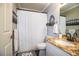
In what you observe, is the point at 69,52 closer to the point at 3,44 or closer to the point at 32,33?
the point at 32,33

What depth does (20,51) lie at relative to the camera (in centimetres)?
138

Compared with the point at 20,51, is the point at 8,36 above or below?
above

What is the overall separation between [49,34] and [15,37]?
43cm

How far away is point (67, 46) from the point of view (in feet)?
4.38

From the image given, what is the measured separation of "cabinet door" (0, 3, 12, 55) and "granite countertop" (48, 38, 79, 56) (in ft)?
1.70

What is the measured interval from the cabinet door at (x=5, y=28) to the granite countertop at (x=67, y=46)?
0.52m

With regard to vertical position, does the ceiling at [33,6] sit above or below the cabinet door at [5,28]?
above

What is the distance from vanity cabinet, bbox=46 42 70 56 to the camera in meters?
1.34

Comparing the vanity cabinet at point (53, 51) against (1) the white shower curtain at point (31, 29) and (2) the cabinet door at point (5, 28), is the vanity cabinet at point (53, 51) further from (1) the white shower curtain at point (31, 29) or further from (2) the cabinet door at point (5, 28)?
(2) the cabinet door at point (5, 28)

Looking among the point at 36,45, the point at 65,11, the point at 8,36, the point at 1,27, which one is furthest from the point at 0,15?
the point at 65,11

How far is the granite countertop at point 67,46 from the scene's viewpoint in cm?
129

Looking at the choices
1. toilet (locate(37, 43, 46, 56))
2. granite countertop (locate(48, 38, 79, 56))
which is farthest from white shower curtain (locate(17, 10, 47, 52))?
granite countertop (locate(48, 38, 79, 56))

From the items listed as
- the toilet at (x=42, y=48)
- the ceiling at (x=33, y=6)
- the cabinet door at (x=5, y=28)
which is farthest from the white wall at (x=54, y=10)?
the cabinet door at (x=5, y=28)

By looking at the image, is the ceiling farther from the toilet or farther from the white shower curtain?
the toilet
